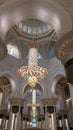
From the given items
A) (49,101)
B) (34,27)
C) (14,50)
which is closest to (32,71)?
(49,101)

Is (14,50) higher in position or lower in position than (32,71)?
higher

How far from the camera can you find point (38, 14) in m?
7.10

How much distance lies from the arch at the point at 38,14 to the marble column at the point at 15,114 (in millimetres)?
7795

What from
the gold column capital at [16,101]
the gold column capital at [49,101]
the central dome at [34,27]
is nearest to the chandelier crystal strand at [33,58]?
the gold column capital at [49,101]

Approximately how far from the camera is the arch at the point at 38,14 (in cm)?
618

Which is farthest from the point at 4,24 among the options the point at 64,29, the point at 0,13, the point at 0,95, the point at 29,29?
the point at 0,95

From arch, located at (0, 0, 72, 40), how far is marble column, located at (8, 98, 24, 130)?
25.6 ft

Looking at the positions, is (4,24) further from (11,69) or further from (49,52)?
(49,52)

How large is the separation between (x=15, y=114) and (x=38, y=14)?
29.2 feet

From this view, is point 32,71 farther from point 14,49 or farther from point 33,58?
point 14,49

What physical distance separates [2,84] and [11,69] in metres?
3.02

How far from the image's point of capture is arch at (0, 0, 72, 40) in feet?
20.3

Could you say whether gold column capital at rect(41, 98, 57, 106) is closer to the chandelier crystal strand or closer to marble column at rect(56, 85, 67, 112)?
marble column at rect(56, 85, 67, 112)

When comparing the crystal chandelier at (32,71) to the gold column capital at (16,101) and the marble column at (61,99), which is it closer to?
the gold column capital at (16,101)
